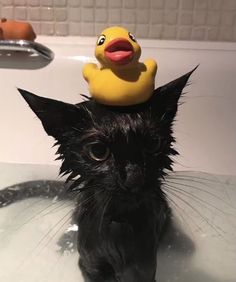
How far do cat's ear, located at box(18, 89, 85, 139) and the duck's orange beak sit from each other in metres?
0.07

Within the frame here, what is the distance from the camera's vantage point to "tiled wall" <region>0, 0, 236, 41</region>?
1.16m

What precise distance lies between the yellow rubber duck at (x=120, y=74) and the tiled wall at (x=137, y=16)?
599mm

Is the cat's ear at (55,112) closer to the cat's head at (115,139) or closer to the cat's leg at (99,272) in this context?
the cat's head at (115,139)

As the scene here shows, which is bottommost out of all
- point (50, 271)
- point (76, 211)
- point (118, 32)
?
point (50, 271)

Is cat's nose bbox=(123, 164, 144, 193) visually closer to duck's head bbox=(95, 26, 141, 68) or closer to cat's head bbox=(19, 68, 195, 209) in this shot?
cat's head bbox=(19, 68, 195, 209)

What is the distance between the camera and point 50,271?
80 centimetres

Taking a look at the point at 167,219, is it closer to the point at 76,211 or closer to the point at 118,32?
the point at 76,211

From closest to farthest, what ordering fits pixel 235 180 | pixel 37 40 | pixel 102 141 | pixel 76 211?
pixel 102 141 < pixel 76 211 < pixel 235 180 < pixel 37 40

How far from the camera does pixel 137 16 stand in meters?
1.17

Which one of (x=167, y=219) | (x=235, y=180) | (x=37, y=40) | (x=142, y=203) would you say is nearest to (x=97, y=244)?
(x=142, y=203)

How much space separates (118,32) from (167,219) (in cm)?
34

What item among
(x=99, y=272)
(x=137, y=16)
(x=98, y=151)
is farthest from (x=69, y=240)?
(x=137, y=16)

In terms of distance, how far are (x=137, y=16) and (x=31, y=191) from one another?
1.55ft

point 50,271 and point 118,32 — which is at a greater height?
point 118,32
